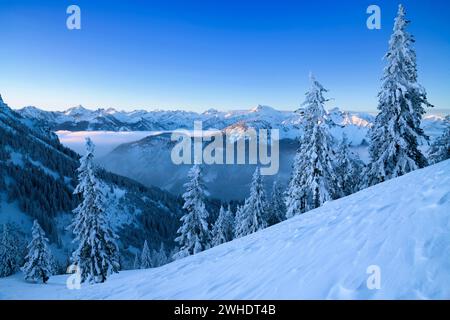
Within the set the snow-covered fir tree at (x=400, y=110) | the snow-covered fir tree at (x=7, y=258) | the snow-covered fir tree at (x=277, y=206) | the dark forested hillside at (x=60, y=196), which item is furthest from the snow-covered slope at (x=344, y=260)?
the dark forested hillside at (x=60, y=196)

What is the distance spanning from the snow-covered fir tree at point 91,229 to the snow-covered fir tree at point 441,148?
1117 inches

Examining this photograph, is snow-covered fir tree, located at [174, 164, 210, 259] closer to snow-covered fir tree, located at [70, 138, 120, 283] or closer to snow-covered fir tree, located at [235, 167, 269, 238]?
snow-covered fir tree, located at [235, 167, 269, 238]

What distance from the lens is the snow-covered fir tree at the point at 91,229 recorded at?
23.6 metres

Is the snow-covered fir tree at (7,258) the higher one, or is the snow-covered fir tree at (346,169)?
the snow-covered fir tree at (346,169)

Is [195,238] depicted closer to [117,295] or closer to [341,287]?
[117,295]

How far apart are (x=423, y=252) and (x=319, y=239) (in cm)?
296

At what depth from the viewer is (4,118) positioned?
19662cm

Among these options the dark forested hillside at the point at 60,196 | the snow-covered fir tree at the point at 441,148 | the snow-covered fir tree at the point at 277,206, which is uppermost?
the snow-covered fir tree at the point at 441,148

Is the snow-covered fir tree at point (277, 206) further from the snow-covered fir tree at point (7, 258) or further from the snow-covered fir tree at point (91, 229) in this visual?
the snow-covered fir tree at point (7, 258)

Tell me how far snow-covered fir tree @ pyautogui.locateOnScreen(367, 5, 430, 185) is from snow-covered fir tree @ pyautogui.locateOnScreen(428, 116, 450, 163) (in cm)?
587

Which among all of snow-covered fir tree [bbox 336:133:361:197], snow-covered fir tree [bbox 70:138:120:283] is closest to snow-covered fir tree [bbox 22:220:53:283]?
snow-covered fir tree [bbox 70:138:120:283]

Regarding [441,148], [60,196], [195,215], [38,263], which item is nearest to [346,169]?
[441,148]

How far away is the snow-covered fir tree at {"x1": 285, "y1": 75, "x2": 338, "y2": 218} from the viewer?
2209 cm
